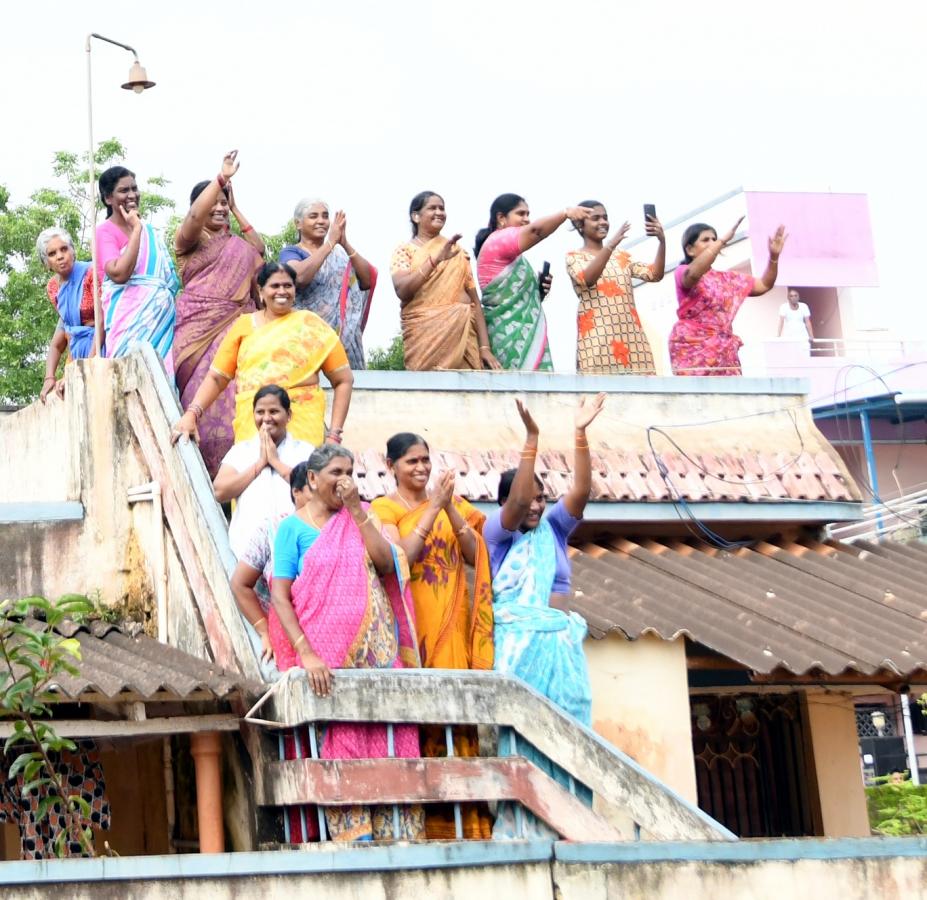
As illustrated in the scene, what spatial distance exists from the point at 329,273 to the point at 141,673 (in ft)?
10.2

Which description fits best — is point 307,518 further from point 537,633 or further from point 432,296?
point 432,296

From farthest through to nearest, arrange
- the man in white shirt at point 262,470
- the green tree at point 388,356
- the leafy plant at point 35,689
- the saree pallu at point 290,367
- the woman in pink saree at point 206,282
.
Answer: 1. the green tree at point 388,356
2. the woman in pink saree at point 206,282
3. the saree pallu at point 290,367
4. the man in white shirt at point 262,470
5. the leafy plant at point 35,689

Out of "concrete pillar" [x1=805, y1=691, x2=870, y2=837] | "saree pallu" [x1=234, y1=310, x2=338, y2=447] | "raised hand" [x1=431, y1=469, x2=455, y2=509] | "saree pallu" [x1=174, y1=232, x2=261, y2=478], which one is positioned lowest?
"concrete pillar" [x1=805, y1=691, x2=870, y2=837]

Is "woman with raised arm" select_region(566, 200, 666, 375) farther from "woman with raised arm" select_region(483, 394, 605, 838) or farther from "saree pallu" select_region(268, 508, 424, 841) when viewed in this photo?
"saree pallu" select_region(268, 508, 424, 841)

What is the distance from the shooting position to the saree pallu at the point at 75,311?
34.7 feet

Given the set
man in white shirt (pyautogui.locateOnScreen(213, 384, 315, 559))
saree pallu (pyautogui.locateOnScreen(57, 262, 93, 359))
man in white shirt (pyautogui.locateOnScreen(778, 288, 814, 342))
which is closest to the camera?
man in white shirt (pyautogui.locateOnScreen(213, 384, 315, 559))

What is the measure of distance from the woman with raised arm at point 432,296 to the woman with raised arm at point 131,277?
1.45 m

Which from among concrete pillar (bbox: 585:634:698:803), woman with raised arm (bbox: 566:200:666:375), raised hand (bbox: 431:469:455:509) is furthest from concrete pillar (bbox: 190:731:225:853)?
woman with raised arm (bbox: 566:200:666:375)

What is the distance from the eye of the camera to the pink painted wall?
94.6 feet

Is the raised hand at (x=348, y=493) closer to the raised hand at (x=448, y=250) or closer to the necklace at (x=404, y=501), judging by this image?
the necklace at (x=404, y=501)

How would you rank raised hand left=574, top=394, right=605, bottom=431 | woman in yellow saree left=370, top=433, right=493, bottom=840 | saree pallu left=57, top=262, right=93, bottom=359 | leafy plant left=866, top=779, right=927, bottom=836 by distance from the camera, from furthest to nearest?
leafy plant left=866, top=779, right=927, bottom=836 → saree pallu left=57, top=262, right=93, bottom=359 → raised hand left=574, top=394, right=605, bottom=431 → woman in yellow saree left=370, top=433, right=493, bottom=840

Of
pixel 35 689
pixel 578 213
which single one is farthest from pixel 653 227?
pixel 35 689

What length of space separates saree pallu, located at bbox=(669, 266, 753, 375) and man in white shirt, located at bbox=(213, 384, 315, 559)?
3.99 m

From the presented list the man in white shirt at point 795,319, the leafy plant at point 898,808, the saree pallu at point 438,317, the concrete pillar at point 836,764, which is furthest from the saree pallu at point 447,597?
the man in white shirt at point 795,319
